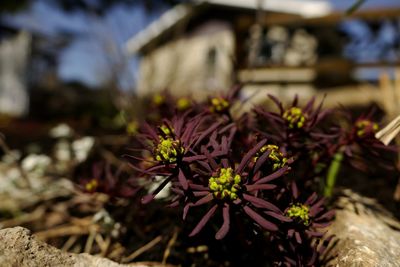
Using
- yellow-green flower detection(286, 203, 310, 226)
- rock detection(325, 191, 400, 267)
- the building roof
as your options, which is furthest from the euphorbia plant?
the building roof

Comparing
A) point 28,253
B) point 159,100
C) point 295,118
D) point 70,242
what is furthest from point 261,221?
point 70,242

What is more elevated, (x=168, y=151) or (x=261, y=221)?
(x=168, y=151)

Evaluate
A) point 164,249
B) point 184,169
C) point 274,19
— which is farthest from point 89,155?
point 274,19

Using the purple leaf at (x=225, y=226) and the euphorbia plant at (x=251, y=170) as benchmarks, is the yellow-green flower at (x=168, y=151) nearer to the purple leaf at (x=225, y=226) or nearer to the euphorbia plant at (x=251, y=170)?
the euphorbia plant at (x=251, y=170)

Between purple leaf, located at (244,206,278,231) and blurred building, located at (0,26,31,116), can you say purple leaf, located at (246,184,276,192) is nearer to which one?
purple leaf, located at (244,206,278,231)

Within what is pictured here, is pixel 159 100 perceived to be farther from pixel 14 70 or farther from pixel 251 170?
pixel 14 70
